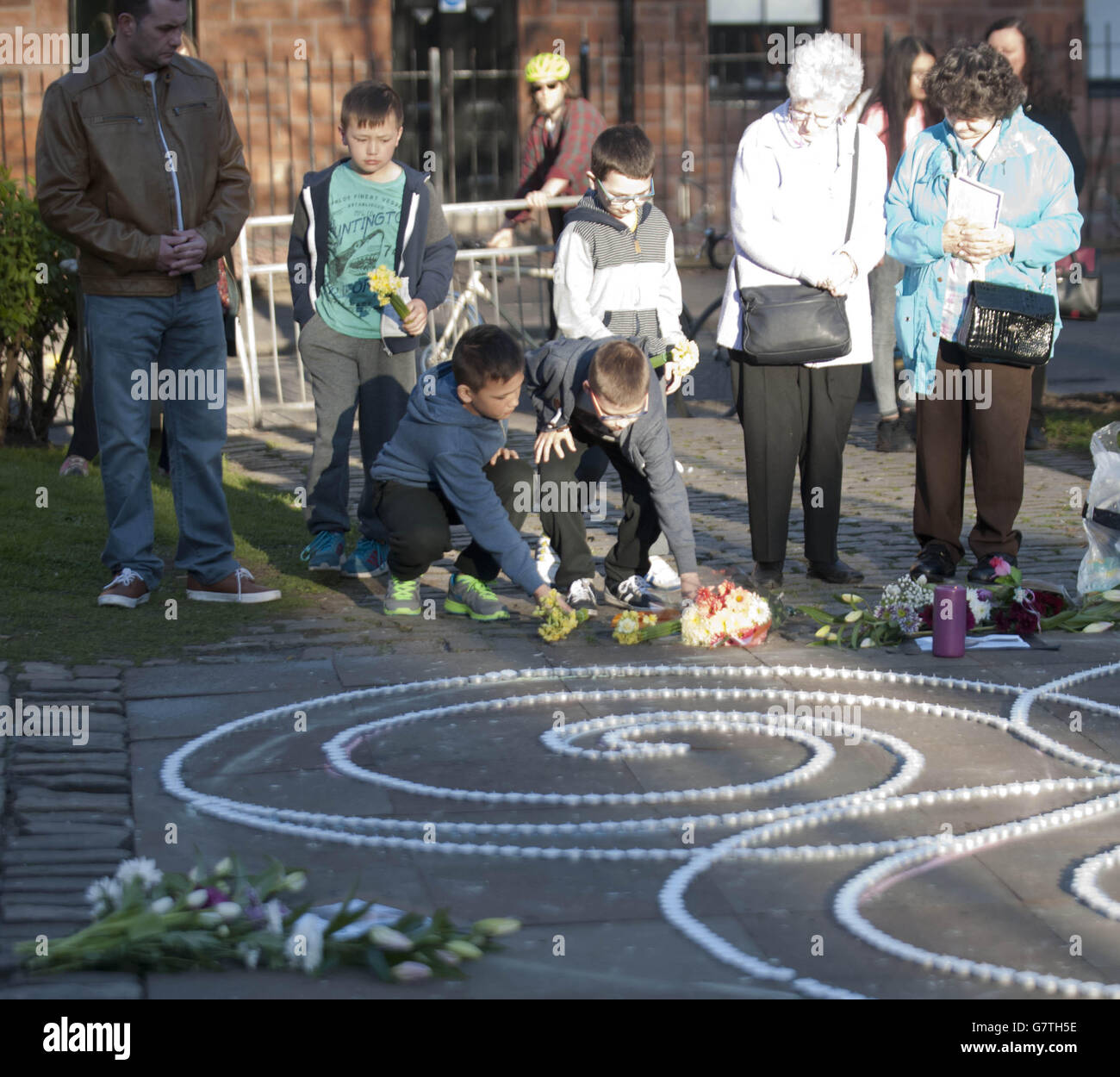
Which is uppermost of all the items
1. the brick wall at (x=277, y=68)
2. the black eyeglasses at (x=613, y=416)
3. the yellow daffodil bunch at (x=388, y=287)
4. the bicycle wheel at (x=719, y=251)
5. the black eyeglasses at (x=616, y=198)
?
the brick wall at (x=277, y=68)

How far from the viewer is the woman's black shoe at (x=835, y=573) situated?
7.00m

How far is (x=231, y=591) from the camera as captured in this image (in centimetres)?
670

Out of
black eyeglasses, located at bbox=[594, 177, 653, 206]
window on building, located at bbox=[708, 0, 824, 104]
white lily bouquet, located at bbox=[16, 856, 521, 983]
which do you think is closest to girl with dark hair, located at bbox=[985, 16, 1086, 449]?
black eyeglasses, located at bbox=[594, 177, 653, 206]

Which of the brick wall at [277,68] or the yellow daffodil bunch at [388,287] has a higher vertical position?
the brick wall at [277,68]

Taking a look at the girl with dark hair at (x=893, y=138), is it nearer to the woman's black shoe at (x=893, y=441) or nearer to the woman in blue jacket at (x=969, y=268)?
the woman's black shoe at (x=893, y=441)

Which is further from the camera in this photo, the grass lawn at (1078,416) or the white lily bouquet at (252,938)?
the grass lawn at (1078,416)

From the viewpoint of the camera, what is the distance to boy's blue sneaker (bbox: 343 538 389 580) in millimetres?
7148

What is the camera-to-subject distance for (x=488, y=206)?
11797mm

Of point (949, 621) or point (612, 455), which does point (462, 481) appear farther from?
point (949, 621)

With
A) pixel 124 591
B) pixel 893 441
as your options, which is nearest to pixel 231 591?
pixel 124 591

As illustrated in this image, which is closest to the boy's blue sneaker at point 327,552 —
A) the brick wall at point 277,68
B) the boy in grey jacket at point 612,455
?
the boy in grey jacket at point 612,455

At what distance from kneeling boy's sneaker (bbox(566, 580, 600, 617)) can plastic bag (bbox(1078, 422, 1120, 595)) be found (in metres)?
1.87

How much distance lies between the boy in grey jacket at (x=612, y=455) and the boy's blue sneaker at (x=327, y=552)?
0.93m
